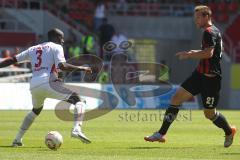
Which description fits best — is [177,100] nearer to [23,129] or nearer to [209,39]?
[209,39]

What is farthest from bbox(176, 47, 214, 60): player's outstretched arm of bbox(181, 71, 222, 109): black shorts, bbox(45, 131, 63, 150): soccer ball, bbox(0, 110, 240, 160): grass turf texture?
bbox(45, 131, 63, 150): soccer ball

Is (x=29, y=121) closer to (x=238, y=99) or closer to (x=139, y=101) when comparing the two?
(x=139, y=101)

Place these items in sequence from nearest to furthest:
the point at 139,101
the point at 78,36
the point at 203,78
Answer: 1. the point at 203,78
2. the point at 139,101
3. the point at 78,36

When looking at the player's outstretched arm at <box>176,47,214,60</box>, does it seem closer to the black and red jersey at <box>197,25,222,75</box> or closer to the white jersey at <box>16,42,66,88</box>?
the black and red jersey at <box>197,25,222,75</box>

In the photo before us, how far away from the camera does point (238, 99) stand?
1516 inches

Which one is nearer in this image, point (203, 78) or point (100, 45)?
point (203, 78)

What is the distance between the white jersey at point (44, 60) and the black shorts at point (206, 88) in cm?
258

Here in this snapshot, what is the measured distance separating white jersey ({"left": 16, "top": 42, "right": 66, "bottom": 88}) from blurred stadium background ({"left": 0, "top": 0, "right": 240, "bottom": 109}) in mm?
21103

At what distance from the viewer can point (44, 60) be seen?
15.7 m

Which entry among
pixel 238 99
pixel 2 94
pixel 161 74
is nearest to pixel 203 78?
pixel 2 94

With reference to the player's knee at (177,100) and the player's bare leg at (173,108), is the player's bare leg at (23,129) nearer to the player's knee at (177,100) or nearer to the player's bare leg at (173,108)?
the player's bare leg at (173,108)

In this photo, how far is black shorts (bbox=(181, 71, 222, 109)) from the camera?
51.1ft

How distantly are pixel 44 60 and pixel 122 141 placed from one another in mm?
2877

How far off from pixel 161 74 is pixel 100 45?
364 cm
